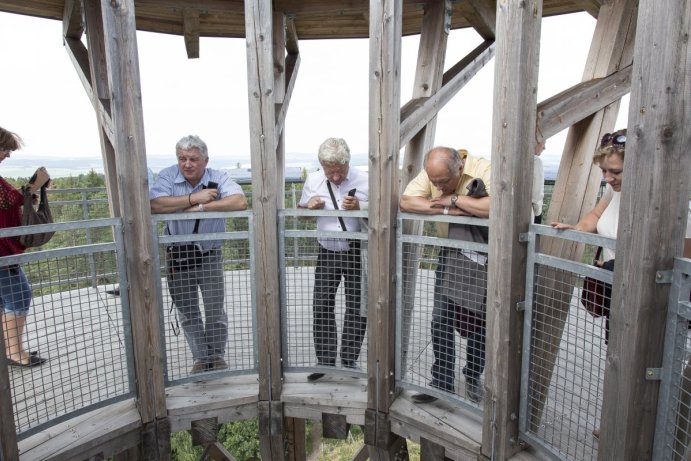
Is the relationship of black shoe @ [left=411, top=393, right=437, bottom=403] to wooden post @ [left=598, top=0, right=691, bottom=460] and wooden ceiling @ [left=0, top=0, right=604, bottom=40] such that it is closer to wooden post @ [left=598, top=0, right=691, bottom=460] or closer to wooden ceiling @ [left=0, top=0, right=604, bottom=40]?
wooden post @ [left=598, top=0, right=691, bottom=460]

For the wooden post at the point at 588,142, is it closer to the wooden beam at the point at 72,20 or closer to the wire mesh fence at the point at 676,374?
the wire mesh fence at the point at 676,374

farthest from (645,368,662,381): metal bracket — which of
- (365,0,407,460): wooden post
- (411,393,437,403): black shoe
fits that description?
(411,393,437,403): black shoe

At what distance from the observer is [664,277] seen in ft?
5.69

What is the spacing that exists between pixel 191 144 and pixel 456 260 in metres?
1.74

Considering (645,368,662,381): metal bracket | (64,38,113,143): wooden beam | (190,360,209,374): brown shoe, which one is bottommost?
(190,360,209,374): brown shoe

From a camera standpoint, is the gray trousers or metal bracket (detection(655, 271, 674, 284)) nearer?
metal bracket (detection(655, 271, 674, 284))

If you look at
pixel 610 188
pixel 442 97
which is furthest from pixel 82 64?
pixel 610 188

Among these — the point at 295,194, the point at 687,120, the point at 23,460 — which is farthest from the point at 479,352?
the point at 295,194

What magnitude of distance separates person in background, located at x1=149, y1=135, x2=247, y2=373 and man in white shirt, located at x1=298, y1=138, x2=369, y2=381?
503 millimetres

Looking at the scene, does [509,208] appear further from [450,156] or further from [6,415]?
[6,415]

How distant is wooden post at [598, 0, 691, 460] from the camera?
5.36ft

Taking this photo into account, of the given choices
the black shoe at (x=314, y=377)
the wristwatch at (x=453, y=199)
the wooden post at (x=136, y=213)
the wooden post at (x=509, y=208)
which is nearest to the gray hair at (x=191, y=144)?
the wooden post at (x=136, y=213)

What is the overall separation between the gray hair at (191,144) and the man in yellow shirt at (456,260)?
130cm

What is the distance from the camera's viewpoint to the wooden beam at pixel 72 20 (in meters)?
4.00
